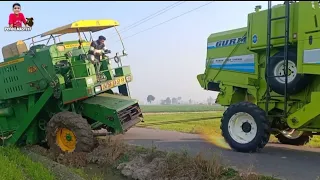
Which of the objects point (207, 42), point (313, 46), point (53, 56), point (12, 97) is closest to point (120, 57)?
point (53, 56)

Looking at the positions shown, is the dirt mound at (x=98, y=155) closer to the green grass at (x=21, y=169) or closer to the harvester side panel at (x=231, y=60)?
the green grass at (x=21, y=169)

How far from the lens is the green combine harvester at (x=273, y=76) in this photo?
8461 mm

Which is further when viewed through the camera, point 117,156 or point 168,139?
point 168,139

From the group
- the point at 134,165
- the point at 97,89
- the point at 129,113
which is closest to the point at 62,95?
the point at 97,89

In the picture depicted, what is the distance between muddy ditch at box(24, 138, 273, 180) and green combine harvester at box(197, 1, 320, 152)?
7.01 feet

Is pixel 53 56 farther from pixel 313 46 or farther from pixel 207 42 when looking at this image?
pixel 313 46

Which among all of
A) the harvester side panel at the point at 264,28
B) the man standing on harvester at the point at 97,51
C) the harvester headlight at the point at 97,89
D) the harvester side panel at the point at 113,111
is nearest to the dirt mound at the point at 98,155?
the harvester side panel at the point at 113,111

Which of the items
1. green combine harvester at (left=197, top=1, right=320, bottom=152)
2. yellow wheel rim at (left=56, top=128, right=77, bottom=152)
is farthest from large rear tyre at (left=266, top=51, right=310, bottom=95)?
yellow wheel rim at (left=56, top=128, right=77, bottom=152)

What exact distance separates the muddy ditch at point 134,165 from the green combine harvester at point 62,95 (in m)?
0.44

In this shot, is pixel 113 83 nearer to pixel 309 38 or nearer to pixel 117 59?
pixel 117 59

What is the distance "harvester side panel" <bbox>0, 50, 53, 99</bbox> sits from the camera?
10.9 m

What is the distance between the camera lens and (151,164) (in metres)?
8.09

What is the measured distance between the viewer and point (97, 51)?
452 inches

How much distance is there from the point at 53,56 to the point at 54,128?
6.81 ft
